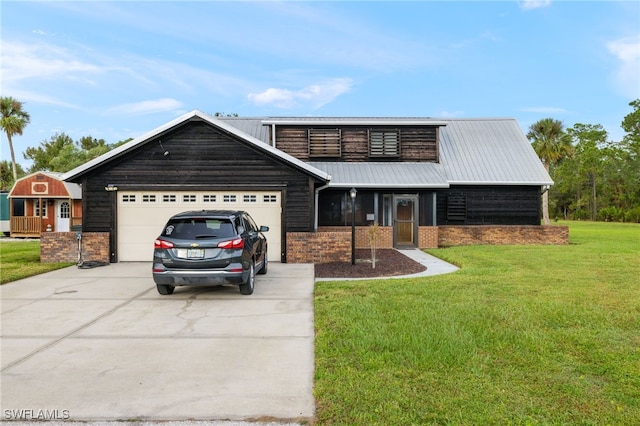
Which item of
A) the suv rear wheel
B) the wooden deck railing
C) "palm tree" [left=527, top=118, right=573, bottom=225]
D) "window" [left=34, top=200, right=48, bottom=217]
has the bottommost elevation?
the suv rear wheel

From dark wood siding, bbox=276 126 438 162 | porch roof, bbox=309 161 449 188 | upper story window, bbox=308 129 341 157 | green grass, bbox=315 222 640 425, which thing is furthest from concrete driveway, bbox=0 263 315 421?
dark wood siding, bbox=276 126 438 162

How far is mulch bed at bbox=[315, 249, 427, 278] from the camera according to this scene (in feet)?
35.9

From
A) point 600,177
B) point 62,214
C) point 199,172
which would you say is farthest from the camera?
point 600,177

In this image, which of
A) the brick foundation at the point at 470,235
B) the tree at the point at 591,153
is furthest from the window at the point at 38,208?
the tree at the point at 591,153

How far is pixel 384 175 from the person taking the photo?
60.5ft

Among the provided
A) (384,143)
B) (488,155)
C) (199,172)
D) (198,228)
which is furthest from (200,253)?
(488,155)

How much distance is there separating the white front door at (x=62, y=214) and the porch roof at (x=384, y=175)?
16.4 m

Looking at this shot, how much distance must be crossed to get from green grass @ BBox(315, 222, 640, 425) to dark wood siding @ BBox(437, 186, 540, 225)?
10.5m

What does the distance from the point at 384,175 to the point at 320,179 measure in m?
5.84

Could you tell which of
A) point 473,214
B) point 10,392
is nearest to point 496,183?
point 473,214

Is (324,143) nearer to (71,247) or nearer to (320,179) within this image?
(320,179)

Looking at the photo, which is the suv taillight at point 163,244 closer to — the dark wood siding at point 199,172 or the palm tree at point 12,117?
the dark wood siding at point 199,172

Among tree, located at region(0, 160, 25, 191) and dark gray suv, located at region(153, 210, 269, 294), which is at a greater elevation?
tree, located at region(0, 160, 25, 191)

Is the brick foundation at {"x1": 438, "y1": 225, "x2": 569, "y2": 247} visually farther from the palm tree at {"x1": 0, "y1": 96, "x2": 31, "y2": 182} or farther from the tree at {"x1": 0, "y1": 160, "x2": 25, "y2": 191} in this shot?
the tree at {"x1": 0, "y1": 160, "x2": 25, "y2": 191}
